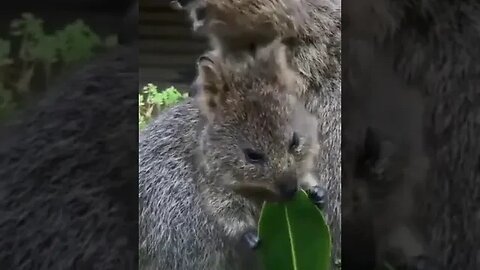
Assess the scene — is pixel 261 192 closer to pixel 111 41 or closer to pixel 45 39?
pixel 111 41

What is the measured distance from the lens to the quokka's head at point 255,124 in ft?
5.80

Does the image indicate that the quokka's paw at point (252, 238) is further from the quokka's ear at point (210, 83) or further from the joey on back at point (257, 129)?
the quokka's ear at point (210, 83)

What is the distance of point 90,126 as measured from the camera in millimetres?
1762

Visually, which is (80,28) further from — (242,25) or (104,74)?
(242,25)

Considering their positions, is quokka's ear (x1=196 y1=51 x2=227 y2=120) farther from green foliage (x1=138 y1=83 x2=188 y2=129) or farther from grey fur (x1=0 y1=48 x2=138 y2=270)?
grey fur (x1=0 y1=48 x2=138 y2=270)

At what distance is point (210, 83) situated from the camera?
1.79m

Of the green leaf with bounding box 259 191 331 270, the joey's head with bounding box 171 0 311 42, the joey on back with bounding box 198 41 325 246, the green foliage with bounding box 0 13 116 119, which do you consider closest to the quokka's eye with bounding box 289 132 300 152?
the joey on back with bounding box 198 41 325 246

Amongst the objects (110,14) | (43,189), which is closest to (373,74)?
(110,14)

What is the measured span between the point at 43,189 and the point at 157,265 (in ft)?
0.97

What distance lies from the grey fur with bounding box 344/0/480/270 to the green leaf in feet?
0.81

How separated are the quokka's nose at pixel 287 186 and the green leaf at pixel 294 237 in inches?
0.7

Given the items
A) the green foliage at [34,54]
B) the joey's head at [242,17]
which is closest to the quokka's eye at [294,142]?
the joey's head at [242,17]

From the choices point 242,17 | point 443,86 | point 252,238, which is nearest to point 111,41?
point 242,17

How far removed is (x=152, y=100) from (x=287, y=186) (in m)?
0.35
